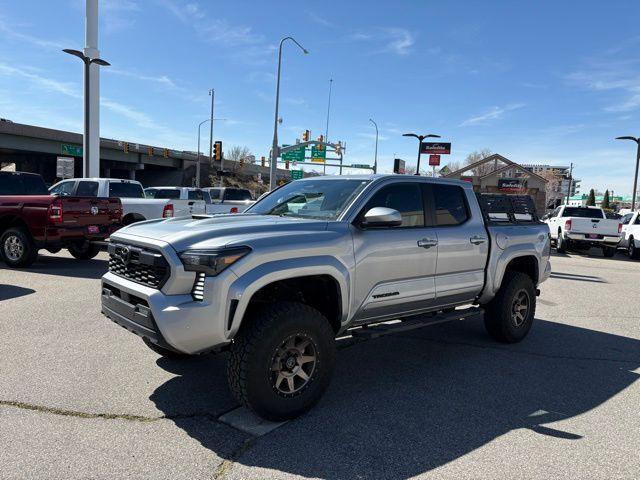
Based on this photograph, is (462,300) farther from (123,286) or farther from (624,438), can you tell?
(123,286)

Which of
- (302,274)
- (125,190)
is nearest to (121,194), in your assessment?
(125,190)

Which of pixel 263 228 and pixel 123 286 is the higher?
pixel 263 228

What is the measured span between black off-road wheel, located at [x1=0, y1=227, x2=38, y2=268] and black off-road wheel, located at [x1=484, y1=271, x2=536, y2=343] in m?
8.59

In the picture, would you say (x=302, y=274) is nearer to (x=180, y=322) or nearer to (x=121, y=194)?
(x=180, y=322)

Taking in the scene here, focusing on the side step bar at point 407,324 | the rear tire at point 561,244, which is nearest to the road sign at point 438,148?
the rear tire at point 561,244

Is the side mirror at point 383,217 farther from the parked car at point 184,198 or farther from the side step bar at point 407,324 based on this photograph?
the parked car at point 184,198

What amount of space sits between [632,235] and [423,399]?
18.2 m

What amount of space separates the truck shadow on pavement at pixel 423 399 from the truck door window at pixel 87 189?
10074mm

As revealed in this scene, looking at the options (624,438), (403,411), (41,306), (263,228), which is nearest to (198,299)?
(263,228)

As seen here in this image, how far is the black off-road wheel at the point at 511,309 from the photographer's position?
18.4ft

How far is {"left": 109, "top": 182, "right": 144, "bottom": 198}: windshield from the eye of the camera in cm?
1360

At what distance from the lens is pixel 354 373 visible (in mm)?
4660

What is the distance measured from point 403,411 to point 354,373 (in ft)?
2.91

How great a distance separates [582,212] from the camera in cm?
1975
